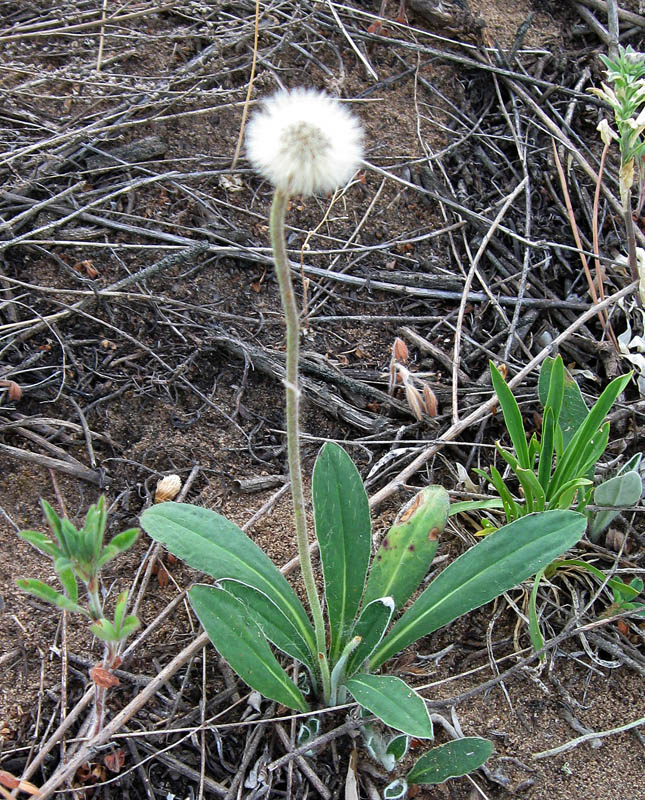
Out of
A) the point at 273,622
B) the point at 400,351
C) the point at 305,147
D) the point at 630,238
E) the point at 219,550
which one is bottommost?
the point at 273,622

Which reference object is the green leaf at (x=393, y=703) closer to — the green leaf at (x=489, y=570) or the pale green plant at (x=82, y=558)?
the green leaf at (x=489, y=570)

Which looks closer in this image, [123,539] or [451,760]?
[123,539]

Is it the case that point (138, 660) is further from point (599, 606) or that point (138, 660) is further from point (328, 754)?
point (599, 606)

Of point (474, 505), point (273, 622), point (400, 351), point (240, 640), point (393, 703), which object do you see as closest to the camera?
point (393, 703)

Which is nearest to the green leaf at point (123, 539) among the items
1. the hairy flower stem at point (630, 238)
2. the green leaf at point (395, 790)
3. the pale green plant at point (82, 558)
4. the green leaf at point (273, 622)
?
the pale green plant at point (82, 558)

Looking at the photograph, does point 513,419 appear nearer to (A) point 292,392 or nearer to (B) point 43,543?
(A) point 292,392

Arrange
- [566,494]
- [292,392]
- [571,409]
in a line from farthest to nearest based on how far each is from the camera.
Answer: [571,409] < [566,494] < [292,392]

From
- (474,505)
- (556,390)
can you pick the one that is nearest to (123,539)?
(474,505)
